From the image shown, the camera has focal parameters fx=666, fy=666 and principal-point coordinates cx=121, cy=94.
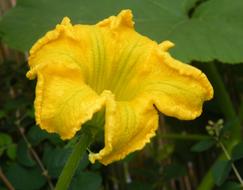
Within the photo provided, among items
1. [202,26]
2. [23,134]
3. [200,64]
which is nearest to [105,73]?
[23,134]

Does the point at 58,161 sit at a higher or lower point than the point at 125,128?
lower

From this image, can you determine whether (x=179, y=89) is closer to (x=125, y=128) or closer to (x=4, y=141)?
(x=125, y=128)

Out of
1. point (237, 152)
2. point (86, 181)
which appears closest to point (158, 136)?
point (237, 152)

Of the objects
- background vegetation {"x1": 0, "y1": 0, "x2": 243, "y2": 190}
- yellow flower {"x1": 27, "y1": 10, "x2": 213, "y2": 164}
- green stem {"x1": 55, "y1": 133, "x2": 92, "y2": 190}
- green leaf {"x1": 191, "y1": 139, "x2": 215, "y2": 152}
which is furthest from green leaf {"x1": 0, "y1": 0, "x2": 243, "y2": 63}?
green stem {"x1": 55, "y1": 133, "x2": 92, "y2": 190}

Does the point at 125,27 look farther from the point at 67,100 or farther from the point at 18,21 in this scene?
the point at 18,21

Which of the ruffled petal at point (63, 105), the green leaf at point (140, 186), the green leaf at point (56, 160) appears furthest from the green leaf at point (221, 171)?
the ruffled petal at point (63, 105)

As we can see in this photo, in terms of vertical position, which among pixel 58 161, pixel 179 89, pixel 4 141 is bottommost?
pixel 4 141

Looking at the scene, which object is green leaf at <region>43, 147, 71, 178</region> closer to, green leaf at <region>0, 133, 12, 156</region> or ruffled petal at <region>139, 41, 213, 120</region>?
green leaf at <region>0, 133, 12, 156</region>

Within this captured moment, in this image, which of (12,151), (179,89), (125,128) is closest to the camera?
(125,128)

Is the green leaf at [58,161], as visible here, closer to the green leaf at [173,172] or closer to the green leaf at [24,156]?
the green leaf at [24,156]
